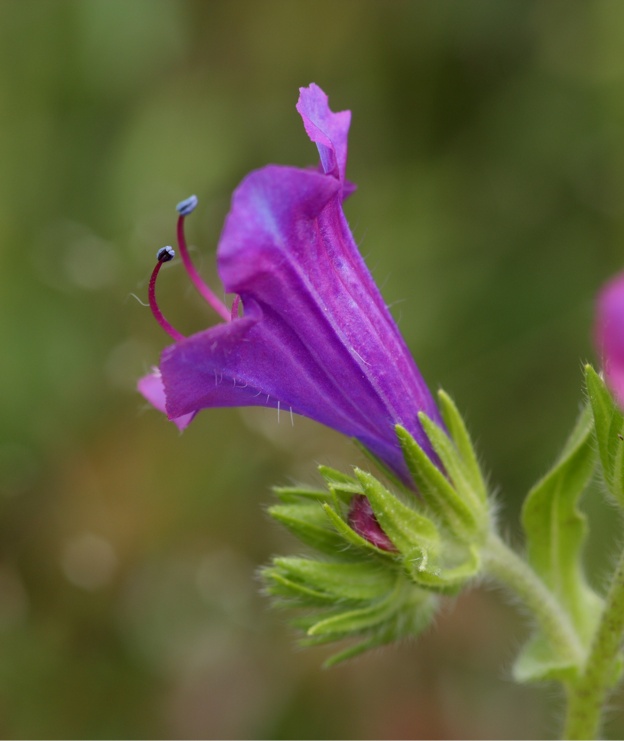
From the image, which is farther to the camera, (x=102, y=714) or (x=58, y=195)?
(x=58, y=195)

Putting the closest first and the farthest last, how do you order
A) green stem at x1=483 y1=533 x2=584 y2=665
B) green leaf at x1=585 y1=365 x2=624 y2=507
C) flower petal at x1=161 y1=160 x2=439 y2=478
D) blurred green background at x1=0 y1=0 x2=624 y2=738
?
Result: flower petal at x1=161 y1=160 x2=439 y2=478, green leaf at x1=585 y1=365 x2=624 y2=507, green stem at x1=483 y1=533 x2=584 y2=665, blurred green background at x1=0 y1=0 x2=624 y2=738

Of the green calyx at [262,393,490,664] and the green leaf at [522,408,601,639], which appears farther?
the green leaf at [522,408,601,639]

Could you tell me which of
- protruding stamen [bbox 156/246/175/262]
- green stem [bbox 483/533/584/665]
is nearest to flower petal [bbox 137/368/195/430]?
protruding stamen [bbox 156/246/175/262]

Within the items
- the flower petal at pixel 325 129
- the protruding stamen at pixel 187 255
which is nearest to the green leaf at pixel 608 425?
the flower petal at pixel 325 129

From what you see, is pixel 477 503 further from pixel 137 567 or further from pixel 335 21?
pixel 335 21

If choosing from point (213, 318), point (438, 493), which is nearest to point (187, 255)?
point (438, 493)

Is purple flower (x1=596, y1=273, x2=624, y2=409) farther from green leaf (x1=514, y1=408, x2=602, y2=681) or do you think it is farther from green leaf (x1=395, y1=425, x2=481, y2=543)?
green leaf (x1=514, y1=408, x2=602, y2=681)

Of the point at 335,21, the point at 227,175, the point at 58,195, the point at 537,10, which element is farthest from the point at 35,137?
the point at 537,10

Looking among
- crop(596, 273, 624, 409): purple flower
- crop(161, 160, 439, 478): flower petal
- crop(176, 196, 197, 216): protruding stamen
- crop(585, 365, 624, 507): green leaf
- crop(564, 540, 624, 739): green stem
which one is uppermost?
crop(176, 196, 197, 216): protruding stamen
